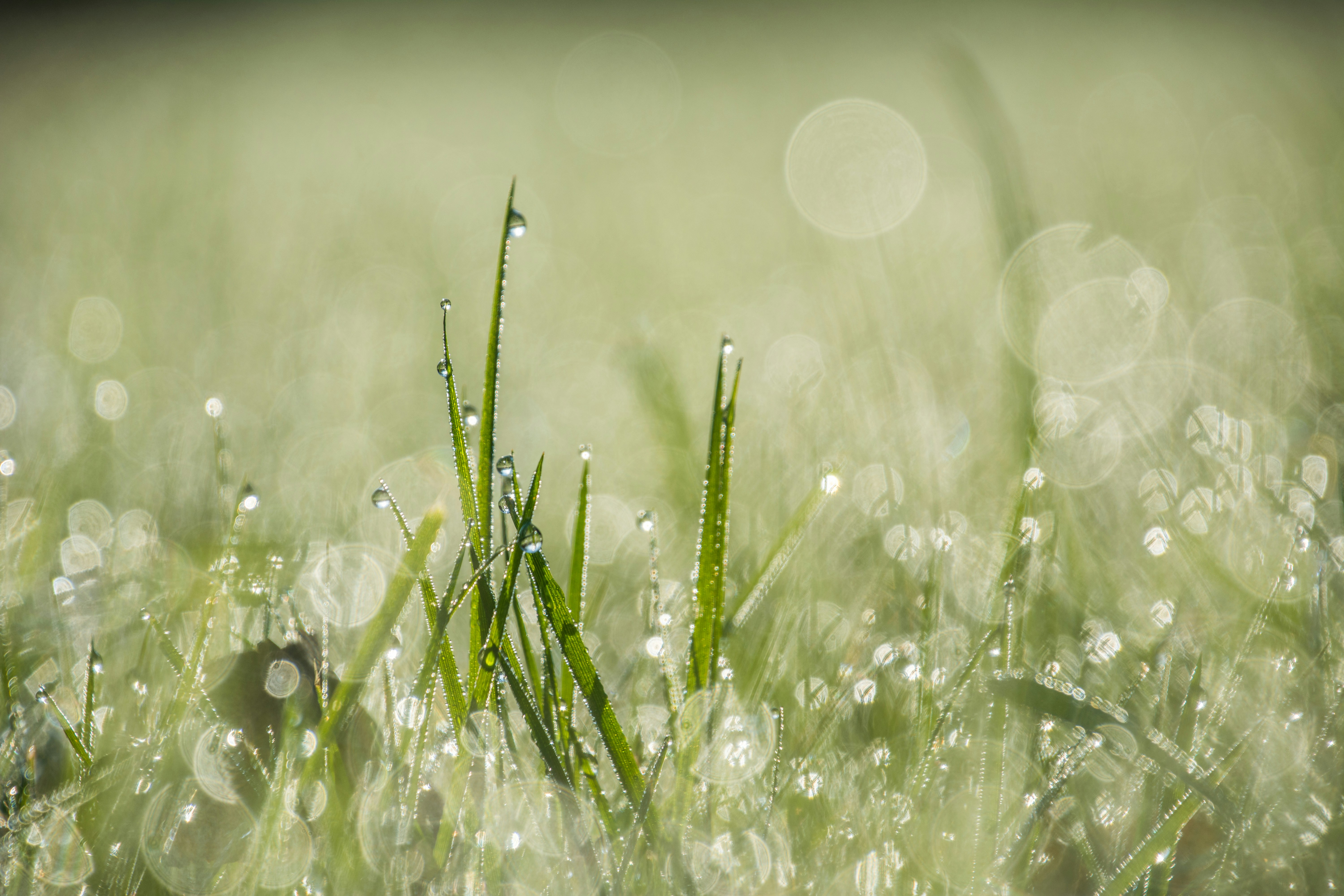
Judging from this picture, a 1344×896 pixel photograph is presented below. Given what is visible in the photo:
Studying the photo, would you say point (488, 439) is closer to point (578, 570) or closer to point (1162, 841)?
point (578, 570)

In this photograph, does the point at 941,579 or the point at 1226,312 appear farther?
the point at 1226,312

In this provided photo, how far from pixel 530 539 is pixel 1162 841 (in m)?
0.47

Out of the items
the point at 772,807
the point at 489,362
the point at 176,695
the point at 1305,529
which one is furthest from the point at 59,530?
the point at 1305,529

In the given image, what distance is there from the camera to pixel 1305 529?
89cm

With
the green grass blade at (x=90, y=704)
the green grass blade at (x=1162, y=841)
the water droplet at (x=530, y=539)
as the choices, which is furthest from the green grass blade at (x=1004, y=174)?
the green grass blade at (x=90, y=704)

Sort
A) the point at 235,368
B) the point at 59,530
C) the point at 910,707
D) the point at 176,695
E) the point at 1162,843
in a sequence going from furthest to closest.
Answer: the point at 235,368 → the point at 59,530 → the point at 910,707 → the point at 176,695 → the point at 1162,843

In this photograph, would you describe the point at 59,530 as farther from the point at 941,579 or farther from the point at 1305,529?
the point at 1305,529

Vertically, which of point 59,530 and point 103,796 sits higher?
point 59,530

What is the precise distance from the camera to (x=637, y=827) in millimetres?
611

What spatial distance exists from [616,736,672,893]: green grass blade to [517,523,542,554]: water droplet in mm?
171

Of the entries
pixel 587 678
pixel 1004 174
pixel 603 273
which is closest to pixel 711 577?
pixel 587 678

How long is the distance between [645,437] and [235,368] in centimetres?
126

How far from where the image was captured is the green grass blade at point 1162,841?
60 centimetres

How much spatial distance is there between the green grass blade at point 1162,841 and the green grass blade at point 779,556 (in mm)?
326
